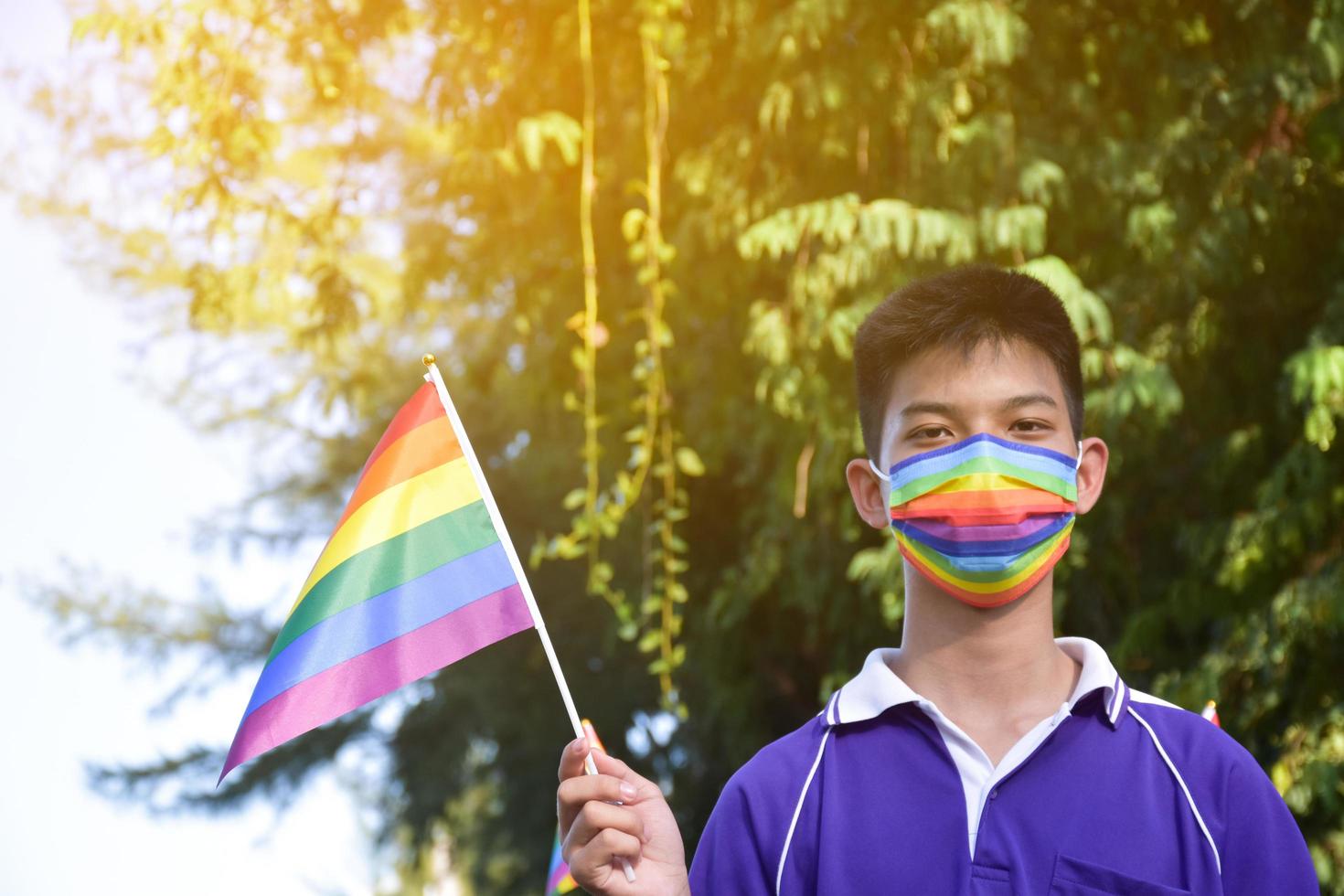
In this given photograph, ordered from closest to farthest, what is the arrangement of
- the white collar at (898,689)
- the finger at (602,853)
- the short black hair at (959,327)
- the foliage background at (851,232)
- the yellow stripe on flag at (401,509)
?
the finger at (602,853)
the white collar at (898,689)
the short black hair at (959,327)
the yellow stripe on flag at (401,509)
the foliage background at (851,232)

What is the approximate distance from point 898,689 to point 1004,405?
0.43 m

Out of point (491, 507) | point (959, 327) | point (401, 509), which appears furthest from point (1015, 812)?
point (401, 509)

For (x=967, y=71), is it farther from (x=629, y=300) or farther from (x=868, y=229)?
(x=629, y=300)

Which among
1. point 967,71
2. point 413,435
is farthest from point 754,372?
point 413,435

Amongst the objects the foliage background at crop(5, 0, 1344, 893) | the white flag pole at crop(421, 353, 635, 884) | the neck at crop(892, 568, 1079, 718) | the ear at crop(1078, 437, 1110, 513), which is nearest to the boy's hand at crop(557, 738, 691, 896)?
the white flag pole at crop(421, 353, 635, 884)

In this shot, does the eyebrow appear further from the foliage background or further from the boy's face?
the foliage background

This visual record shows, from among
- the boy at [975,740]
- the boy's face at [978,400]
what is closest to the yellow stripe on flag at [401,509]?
the boy at [975,740]

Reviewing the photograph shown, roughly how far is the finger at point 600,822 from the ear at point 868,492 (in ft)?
2.08

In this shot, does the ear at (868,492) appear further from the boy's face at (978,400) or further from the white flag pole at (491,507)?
the white flag pole at (491,507)

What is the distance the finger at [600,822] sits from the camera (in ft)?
6.15

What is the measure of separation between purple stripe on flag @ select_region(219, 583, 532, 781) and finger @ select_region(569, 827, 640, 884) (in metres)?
0.43

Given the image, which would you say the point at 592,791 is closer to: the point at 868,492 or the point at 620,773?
the point at 620,773

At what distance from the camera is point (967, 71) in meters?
5.59

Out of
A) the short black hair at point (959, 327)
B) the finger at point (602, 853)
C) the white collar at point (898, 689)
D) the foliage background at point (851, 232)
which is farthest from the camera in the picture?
the foliage background at point (851, 232)
